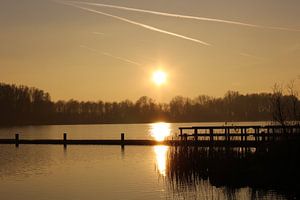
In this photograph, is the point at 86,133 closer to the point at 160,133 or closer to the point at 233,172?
the point at 160,133

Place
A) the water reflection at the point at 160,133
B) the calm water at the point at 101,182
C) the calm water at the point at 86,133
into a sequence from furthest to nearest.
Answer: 1. the calm water at the point at 86,133
2. the water reflection at the point at 160,133
3. the calm water at the point at 101,182

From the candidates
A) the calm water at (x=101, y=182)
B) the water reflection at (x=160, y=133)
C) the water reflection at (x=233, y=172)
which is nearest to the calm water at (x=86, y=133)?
the water reflection at (x=160, y=133)

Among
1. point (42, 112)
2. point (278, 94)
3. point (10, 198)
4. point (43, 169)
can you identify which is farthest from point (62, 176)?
point (42, 112)

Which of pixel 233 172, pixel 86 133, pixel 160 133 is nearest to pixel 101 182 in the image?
pixel 233 172

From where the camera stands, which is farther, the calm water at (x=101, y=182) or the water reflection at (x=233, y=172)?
the calm water at (x=101, y=182)

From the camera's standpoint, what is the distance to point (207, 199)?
17.6m

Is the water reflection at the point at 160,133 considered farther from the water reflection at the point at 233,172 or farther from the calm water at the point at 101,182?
the water reflection at the point at 233,172

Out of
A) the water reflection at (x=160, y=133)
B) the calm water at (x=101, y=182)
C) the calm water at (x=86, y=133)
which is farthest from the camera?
the calm water at (x=86, y=133)

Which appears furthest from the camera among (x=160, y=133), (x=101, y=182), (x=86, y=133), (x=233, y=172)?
(x=160, y=133)

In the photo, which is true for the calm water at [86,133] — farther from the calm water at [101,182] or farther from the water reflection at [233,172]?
the water reflection at [233,172]

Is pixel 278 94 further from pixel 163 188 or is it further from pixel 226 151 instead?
pixel 163 188

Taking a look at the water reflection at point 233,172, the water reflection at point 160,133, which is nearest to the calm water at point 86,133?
the water reflection at point 160,133

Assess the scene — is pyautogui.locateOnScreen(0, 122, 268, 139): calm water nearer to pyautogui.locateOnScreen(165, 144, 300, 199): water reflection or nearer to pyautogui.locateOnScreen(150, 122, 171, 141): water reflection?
pyautogui.locateOnScreen(150, 122, 171, 141): water reflection

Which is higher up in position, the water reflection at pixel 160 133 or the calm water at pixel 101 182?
the water reflection at pixel 160 133
